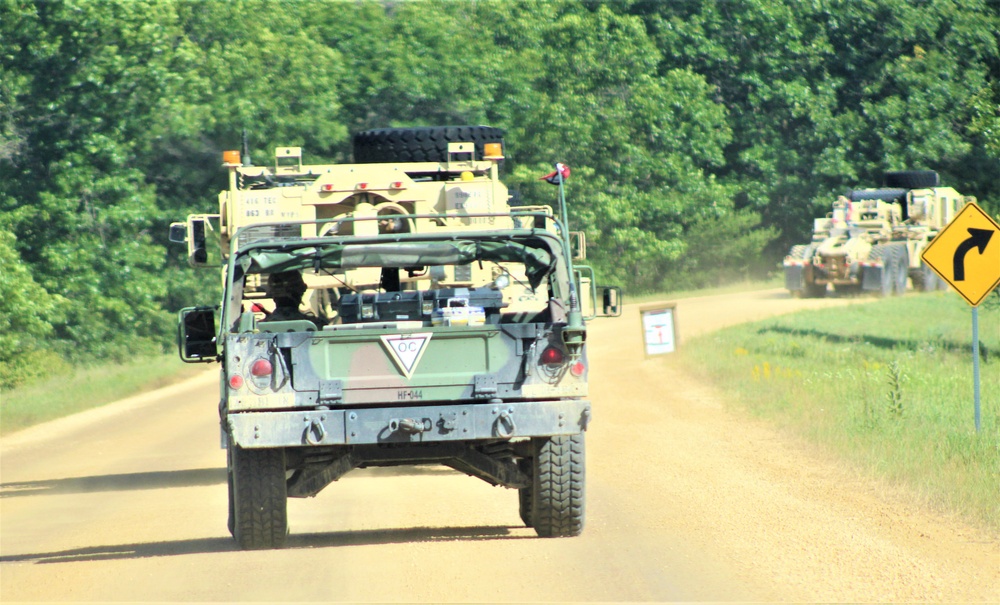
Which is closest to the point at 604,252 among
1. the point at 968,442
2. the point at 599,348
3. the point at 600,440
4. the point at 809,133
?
the point at 809,133

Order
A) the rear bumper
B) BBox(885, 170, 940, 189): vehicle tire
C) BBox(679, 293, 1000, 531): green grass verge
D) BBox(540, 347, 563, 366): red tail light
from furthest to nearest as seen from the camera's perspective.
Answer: BBox(885, 170, 940, 189): vehicle tire → BBox(679, 293, 1000, 531): green grass verge → BBox(540, 347, 563, 366): red tail light → the rear bumper

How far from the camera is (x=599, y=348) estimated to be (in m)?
29.6

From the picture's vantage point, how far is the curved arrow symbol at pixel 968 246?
14633 millimetres

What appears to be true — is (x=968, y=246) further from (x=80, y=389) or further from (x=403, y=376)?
(x=80, y=389)

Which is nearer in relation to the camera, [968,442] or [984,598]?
[984,598]

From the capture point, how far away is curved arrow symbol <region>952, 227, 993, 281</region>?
48.0 feet

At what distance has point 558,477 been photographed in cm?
952

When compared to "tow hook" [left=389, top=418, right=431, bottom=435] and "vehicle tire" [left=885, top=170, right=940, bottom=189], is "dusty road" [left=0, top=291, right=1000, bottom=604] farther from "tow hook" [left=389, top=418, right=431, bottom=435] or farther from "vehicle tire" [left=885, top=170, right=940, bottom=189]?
"vehicle tire" [left=885, top=170, right=940, bottom=189]

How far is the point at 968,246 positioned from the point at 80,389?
17.0m

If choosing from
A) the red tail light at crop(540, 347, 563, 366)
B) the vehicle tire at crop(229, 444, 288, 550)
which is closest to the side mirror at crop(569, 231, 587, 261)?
the red tail light at crop(540, 347, 563, 366)

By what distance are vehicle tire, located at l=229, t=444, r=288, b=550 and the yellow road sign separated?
7.97 meters

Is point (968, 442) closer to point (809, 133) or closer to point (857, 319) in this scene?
point (857, 319)

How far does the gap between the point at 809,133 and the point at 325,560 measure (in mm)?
47927

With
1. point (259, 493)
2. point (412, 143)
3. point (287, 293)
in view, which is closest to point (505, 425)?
point (259, 493)
